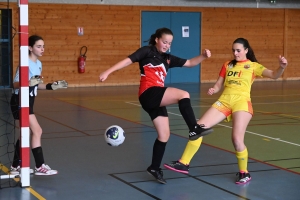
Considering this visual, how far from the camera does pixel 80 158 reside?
7738mm

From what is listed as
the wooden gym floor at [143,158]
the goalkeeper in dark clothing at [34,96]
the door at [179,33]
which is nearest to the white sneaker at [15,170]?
the goalkeeper in dark clothing at [34,96]

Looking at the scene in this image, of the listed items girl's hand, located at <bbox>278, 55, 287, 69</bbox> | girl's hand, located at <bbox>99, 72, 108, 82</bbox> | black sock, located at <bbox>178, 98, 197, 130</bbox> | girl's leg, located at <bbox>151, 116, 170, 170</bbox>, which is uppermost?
girl's hand, located at <bbox>278, 55, 287, 69</bbox>

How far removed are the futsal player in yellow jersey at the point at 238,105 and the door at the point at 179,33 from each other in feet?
45.1

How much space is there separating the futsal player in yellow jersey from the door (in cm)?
1376

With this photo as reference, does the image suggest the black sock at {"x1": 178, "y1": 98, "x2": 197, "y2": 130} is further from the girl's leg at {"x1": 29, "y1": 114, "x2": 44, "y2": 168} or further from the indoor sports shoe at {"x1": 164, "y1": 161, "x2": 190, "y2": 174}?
the girl's leg at {"x1": 29, "y1": 114, "x2": 44, "y2": 168}

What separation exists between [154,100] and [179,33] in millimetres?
15047

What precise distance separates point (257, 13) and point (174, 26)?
3.65 m

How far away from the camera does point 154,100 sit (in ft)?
20.4

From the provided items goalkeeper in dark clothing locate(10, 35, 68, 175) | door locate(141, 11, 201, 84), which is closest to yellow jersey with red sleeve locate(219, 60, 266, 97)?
goalkeeper in dark clothing locate(10, 35, 68, 175)

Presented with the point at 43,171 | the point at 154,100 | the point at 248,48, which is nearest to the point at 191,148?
the point at 154,100

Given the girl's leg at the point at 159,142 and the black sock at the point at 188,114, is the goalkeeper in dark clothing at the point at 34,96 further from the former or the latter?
the black sock at the point at 188,114

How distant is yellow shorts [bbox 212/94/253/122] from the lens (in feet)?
21.4

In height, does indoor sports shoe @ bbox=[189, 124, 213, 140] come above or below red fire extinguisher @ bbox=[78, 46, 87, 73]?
below

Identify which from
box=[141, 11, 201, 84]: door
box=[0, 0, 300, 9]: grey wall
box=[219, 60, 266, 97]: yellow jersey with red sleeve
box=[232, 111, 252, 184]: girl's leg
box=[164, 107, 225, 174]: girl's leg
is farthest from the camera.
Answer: box=[141, 11, 201, 84]: door
